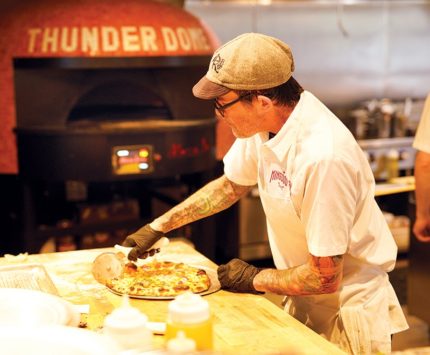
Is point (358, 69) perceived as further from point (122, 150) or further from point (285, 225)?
point (285, 225)

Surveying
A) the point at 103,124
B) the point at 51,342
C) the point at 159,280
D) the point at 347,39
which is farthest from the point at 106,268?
the point at 347,39

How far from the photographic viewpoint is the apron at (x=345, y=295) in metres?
2.46

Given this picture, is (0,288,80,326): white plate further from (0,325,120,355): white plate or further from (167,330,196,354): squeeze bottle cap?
(167,330,196,354): squeeze bottle cap

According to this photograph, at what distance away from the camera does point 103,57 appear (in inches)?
154

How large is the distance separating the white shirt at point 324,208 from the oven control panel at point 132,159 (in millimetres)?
1376

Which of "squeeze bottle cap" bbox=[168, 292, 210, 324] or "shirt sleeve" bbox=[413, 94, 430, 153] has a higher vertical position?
"shirt sleeve" bbox=[413, 94, 430, 153]

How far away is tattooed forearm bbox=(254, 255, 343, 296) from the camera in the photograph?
7.42 ft

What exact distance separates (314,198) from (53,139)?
6.66 ft

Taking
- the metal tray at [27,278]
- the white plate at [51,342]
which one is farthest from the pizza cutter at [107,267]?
the white plate at [51,342]

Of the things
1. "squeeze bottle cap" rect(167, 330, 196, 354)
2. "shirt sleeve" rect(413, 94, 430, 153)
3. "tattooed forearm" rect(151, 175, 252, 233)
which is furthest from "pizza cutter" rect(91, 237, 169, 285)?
"shirt sleeve" rect(413, 94, 430, 153)

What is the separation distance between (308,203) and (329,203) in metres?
0.08

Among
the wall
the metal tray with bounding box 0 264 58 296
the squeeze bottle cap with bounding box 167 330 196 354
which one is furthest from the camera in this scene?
the wall

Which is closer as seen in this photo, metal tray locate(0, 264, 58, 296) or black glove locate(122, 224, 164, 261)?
metal tray locate(0, 264, 58, 296)

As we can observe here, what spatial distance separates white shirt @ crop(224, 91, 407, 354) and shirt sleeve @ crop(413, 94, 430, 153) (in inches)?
49.2
